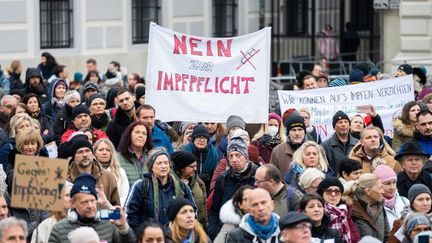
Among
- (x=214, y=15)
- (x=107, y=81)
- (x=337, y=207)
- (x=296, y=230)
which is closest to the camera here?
(x=296, y=230)

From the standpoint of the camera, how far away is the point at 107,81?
84.2ft

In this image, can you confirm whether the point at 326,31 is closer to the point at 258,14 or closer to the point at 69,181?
the point at 258,14

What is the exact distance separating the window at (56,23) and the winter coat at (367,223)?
16045 mm

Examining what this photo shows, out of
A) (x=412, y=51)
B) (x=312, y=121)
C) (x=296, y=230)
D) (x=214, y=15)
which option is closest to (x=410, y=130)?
(x=312, y=121)

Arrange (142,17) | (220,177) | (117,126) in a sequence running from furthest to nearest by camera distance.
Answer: (142,17)
(117,126)
(220,177)

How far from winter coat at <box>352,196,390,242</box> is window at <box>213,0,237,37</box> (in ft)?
65.2

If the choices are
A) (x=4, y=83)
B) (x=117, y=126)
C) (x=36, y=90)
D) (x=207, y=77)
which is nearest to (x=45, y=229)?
(x=117, y=126)

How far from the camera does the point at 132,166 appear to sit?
15906mm

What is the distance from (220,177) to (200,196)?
0.91ft

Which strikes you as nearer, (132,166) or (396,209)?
(396,209)

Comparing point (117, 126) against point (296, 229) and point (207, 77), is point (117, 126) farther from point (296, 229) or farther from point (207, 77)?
point (296, 229)

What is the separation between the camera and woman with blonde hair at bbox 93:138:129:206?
50.2 ft

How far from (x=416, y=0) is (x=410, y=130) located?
14.3 meters

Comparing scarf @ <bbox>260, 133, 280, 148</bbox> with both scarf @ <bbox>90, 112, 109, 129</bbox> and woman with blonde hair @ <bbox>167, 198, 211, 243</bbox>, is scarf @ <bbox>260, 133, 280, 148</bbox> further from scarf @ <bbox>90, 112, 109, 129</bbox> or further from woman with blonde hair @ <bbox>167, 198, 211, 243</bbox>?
woman with blonde hair @ <bbox>167, 198, 211, 243</bbox>
